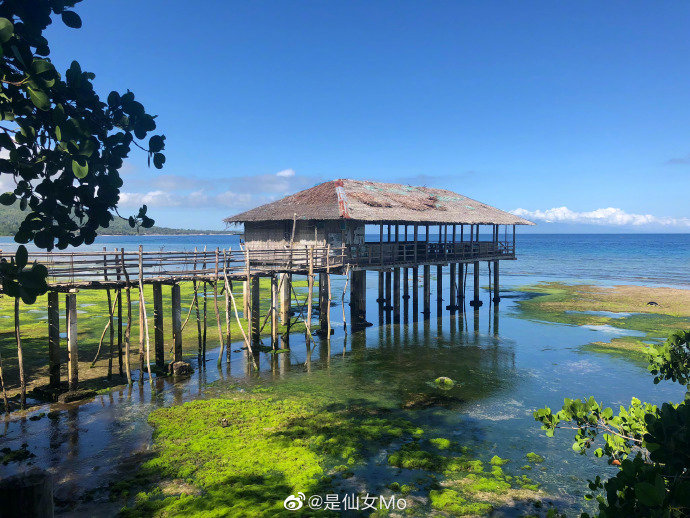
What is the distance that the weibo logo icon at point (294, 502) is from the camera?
8102 millimetres

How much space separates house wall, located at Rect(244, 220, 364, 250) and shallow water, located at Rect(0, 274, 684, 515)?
4.62 meters

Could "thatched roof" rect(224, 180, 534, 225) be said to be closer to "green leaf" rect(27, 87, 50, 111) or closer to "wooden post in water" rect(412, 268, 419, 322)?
"wooden post in water" rect(412, 268, 419, 322)

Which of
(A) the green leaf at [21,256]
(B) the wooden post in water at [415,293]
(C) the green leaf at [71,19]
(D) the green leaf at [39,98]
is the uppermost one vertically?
(C) the green leaf at [71,19]

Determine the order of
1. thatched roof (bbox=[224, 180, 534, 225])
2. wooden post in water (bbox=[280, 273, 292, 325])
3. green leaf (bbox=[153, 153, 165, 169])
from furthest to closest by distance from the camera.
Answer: wooden post in water (bbox=[280, 273, 292, 325]) → thatched roof (bbox=[224, 180, 534, 225]) → green leaf (bbox=[153, 153, 165, 169])

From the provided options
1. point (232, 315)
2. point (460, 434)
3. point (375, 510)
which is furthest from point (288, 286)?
point (375, 510)

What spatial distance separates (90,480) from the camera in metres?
9.12

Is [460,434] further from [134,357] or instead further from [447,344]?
[134,357]

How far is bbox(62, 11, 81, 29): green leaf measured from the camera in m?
3.72

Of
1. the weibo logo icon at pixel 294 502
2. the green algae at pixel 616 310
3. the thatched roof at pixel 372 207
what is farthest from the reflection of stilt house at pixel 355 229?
the weibo logo icon at pixel 294 502

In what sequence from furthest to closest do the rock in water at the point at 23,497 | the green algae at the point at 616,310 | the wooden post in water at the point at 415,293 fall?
1. the wooden post in water at the point at 415,293
2. the green algae at the point at 616,310
3. the rock in water at the point at 23,497

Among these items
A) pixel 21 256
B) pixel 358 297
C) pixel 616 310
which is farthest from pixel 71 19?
A: pixel 616 310

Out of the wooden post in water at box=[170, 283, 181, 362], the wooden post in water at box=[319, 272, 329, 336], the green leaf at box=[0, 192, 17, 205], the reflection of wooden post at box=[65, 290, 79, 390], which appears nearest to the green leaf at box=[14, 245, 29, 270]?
the green leaf at box=[0, 192, 17, 205]

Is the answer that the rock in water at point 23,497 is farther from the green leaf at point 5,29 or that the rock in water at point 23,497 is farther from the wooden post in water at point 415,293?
the wooden post in water at point 415,293

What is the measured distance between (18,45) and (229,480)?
8015 mm
